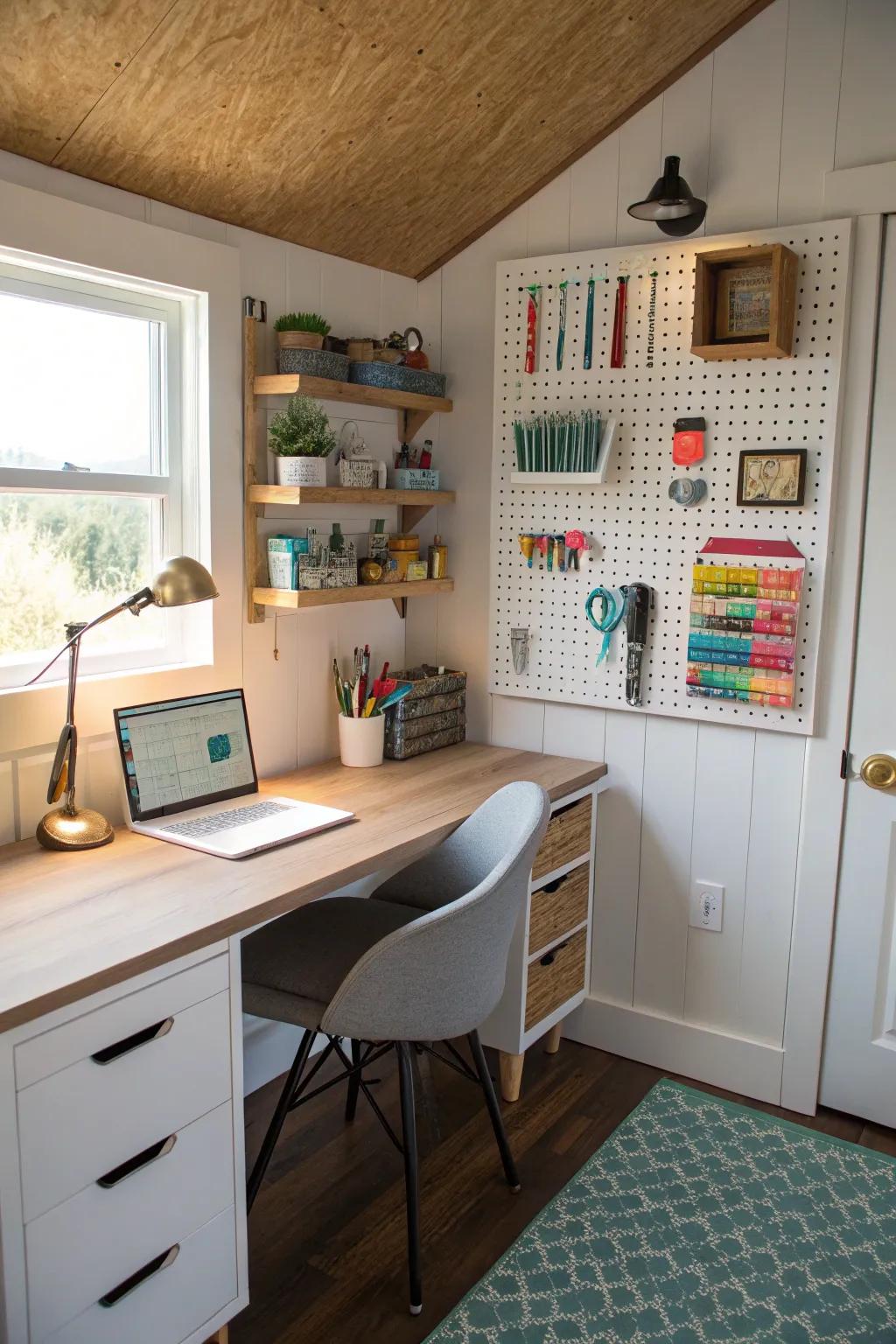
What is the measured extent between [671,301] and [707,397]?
0.25 metres

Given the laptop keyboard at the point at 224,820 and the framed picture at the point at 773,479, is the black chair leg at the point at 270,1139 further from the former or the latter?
the framed picture at the point at 773,479

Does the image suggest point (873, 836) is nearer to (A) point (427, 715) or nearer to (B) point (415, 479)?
(A) point (427, 715)

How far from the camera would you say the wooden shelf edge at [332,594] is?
2.45 meters

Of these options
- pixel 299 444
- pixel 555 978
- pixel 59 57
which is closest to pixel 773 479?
pixel 299 444

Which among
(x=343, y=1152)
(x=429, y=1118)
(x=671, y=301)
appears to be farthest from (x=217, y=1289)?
(x=671, y=301)

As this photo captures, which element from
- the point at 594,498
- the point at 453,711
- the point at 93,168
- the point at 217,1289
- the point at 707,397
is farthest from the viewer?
the point at 453,711

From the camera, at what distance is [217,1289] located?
174 centimetres

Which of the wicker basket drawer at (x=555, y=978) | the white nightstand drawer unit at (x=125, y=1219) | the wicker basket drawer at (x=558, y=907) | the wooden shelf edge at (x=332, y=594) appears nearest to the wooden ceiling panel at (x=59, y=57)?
the wooden shelf edge at (x=332, y=594)

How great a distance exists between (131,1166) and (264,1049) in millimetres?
1048

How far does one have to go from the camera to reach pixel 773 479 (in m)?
2.45

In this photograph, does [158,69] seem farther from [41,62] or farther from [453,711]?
[453,711]

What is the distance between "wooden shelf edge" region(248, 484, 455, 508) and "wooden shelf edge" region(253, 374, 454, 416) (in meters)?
0.21

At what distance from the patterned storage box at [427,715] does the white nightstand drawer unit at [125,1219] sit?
121 centimetres

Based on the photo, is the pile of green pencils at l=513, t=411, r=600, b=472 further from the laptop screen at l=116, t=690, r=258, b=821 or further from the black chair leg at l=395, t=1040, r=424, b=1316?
the black chair leg at l=395, t=1040, r=424, b=1316
